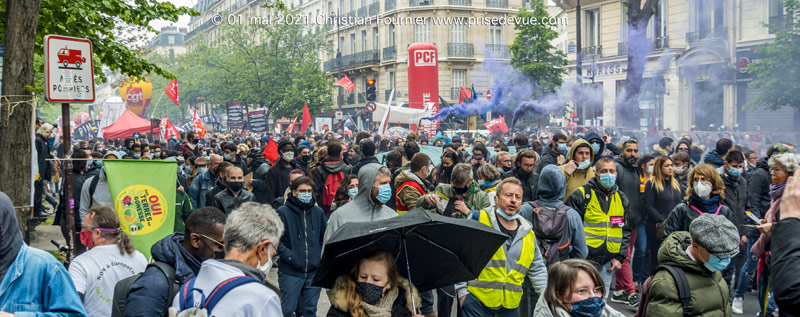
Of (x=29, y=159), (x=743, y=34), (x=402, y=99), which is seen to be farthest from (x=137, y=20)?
(x=402, y=99)

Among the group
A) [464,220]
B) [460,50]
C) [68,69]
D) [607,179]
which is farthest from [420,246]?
[460,50]

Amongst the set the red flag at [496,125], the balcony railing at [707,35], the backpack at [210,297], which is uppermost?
the balcony railing at [707,35]

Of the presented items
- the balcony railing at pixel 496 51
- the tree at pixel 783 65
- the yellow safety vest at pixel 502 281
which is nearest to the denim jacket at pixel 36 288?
the yellow safety vest at pixel 502 281

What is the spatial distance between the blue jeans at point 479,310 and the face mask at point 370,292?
62.5 inches

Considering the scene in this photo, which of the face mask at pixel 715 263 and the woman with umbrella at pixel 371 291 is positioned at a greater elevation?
the face mask at pixel 715 263

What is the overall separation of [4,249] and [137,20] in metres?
7.44

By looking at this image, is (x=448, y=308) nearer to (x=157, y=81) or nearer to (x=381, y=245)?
(x=381, y=245)

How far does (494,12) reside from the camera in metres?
50.8

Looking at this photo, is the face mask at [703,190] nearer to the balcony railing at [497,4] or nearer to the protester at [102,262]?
the protester at [102,262]

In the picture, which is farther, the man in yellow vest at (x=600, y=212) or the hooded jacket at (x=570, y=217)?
the man in yellow vest at (x=600, y=212)

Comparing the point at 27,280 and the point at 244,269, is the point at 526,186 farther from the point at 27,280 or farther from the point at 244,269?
the point at 27,280

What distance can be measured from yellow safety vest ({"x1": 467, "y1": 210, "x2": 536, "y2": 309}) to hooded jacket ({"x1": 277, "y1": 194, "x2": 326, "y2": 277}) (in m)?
1.78

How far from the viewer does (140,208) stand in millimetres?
6098

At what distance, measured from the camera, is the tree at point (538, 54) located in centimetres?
3516
